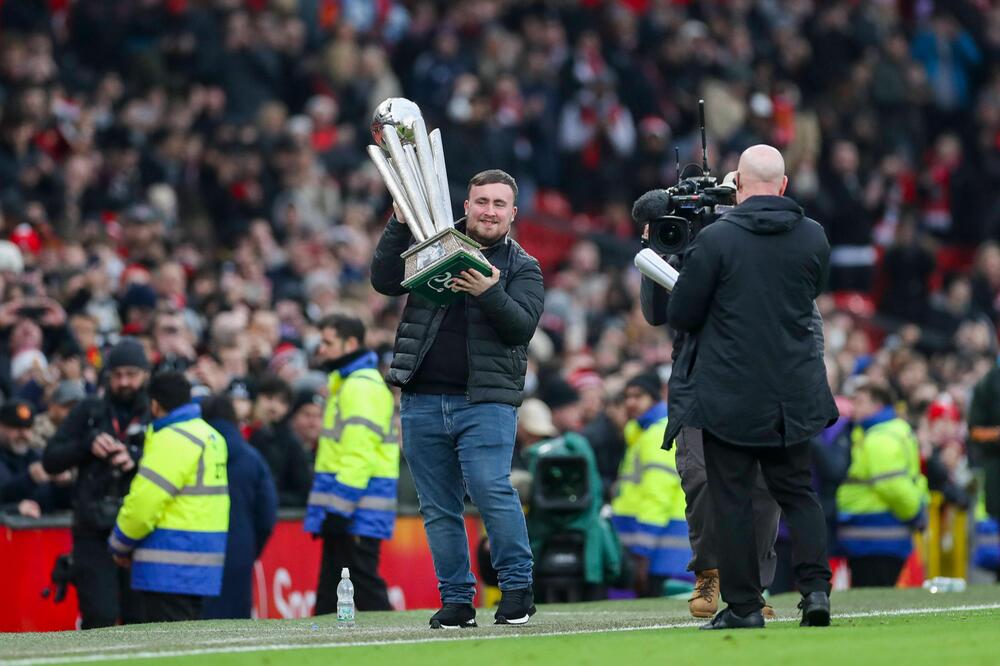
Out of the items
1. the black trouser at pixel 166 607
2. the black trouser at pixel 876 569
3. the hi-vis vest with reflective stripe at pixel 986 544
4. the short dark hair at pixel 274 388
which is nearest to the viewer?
the black trouser at pixel 166 607

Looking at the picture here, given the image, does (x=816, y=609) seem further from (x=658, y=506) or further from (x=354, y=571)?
→ (x=658, y=506)

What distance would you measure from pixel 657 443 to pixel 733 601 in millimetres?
5399

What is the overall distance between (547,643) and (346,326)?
4.64m

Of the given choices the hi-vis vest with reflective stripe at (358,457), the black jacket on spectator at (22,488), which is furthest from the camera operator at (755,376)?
the black jacket on spectator at (22,488)

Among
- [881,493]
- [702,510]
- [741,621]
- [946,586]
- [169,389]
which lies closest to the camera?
[741,621]

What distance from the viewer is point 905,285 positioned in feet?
92.0

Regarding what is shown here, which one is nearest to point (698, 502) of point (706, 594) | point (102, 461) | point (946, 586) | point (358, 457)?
point (706, 594)

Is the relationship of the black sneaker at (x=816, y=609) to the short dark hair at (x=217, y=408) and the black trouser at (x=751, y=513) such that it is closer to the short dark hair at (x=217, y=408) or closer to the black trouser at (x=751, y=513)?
the black trouser at (x=751, y=513)

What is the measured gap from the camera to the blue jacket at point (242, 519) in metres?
13.5

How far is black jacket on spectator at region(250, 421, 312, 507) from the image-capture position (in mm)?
15016

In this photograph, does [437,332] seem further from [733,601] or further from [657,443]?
[657,443]

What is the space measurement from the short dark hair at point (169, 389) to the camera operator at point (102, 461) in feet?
2.17

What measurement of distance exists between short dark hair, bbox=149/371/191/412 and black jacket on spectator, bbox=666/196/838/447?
3.68 metres

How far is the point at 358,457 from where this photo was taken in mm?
13055
